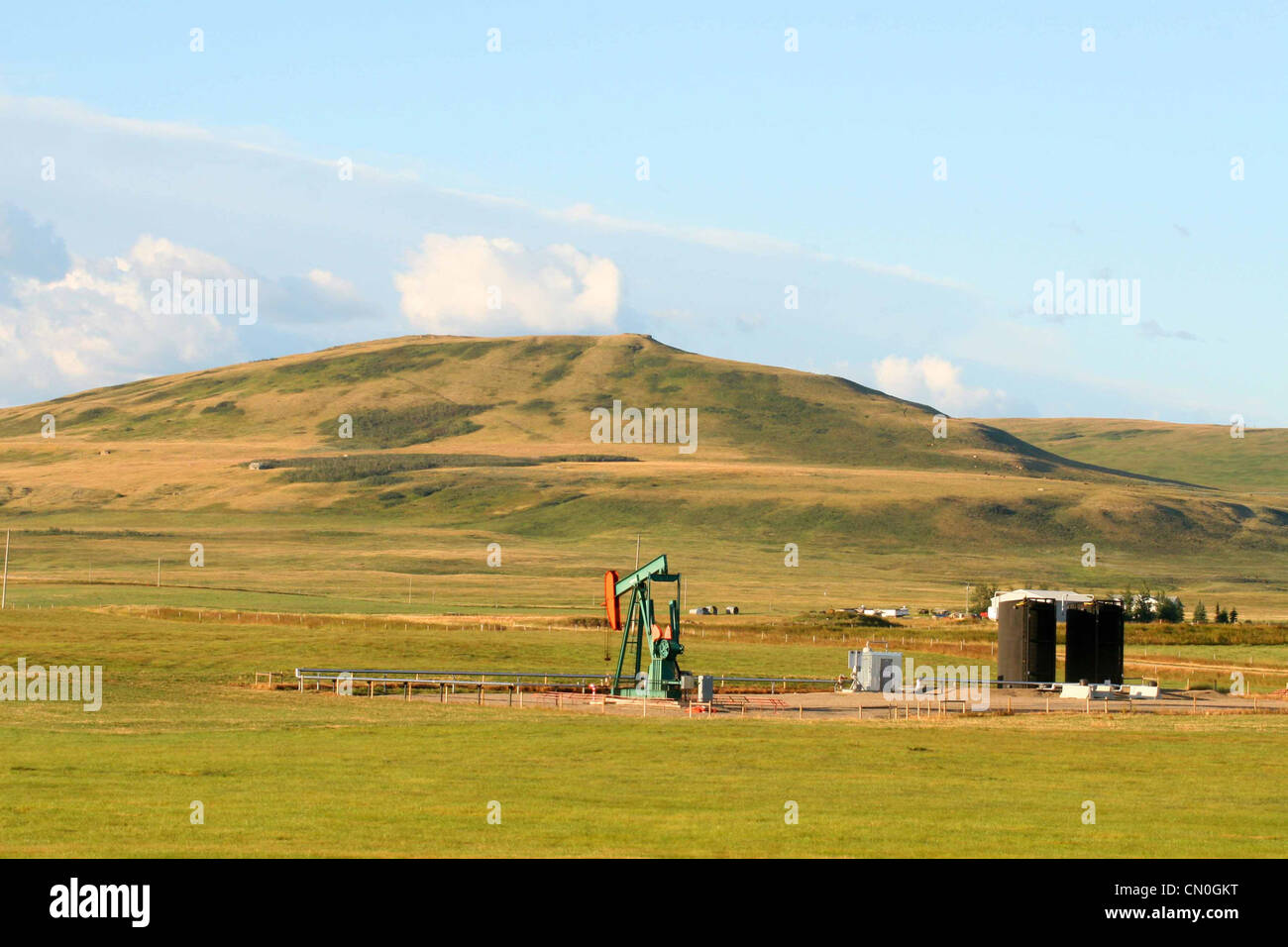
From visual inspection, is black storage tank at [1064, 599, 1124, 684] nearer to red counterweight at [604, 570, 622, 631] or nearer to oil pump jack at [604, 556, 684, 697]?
oil pump jack at [604, 556, 684, 697]

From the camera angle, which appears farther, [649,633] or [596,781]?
[649,633]

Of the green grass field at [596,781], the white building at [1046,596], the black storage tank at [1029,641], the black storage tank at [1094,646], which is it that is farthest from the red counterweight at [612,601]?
the black storage tank at [1094,646]

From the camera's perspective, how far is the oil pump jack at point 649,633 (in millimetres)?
62750

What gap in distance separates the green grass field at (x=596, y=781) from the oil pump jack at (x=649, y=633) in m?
10.5

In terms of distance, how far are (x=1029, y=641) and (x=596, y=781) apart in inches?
1815

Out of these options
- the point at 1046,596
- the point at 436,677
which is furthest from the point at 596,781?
the point at 1046,596

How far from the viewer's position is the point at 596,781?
33.6 metres

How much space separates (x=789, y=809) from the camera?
27.6 meters

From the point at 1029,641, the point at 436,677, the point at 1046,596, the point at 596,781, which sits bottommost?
the point at 436,677

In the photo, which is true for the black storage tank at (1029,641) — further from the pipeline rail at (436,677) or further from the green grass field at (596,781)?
the pipeline rail at (436,677)

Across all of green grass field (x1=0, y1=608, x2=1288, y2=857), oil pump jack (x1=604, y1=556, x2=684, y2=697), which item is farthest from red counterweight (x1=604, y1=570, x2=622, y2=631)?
green grass field (x1=0, y1=608, x2=1288, y2=857)

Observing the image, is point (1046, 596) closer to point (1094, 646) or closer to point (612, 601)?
point (1094, 646)
